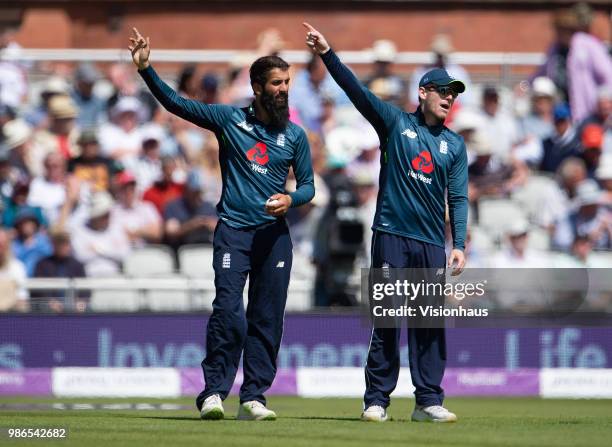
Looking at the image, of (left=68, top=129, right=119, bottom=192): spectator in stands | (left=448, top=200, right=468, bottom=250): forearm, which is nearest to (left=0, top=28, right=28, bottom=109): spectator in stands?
(left=68, top=129, right=119, bottom=192): spectator in stands

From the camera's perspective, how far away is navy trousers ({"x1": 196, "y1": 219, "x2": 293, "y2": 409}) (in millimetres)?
9281

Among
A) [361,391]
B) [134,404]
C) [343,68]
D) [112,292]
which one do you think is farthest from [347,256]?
[343,68]

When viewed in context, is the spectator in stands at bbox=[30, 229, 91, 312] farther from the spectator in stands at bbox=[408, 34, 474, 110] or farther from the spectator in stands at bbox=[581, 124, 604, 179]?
the spectator in stands at bbox=[581, 124, 604, 179]

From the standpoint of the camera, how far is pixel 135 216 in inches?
620

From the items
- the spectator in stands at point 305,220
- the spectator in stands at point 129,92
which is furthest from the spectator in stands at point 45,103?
the spectator in stands at point 305,220

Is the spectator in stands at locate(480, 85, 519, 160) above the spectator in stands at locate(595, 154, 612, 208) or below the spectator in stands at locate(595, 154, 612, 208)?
above

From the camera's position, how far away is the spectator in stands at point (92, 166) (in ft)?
53.9

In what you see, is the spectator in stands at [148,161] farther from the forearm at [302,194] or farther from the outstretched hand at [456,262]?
the outstretched hand at [456,262]

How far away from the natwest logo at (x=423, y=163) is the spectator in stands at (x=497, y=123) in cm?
814

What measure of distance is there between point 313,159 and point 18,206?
3.40 metres

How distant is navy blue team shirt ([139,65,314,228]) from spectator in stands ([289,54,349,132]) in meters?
8.07

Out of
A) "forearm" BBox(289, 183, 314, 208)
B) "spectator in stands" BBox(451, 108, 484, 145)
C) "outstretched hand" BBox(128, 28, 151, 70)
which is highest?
"spectator in stands" BBox(451, 108, 484, 145)

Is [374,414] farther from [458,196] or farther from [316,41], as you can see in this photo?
[316,41]

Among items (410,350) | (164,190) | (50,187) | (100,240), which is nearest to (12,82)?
(50,187)
